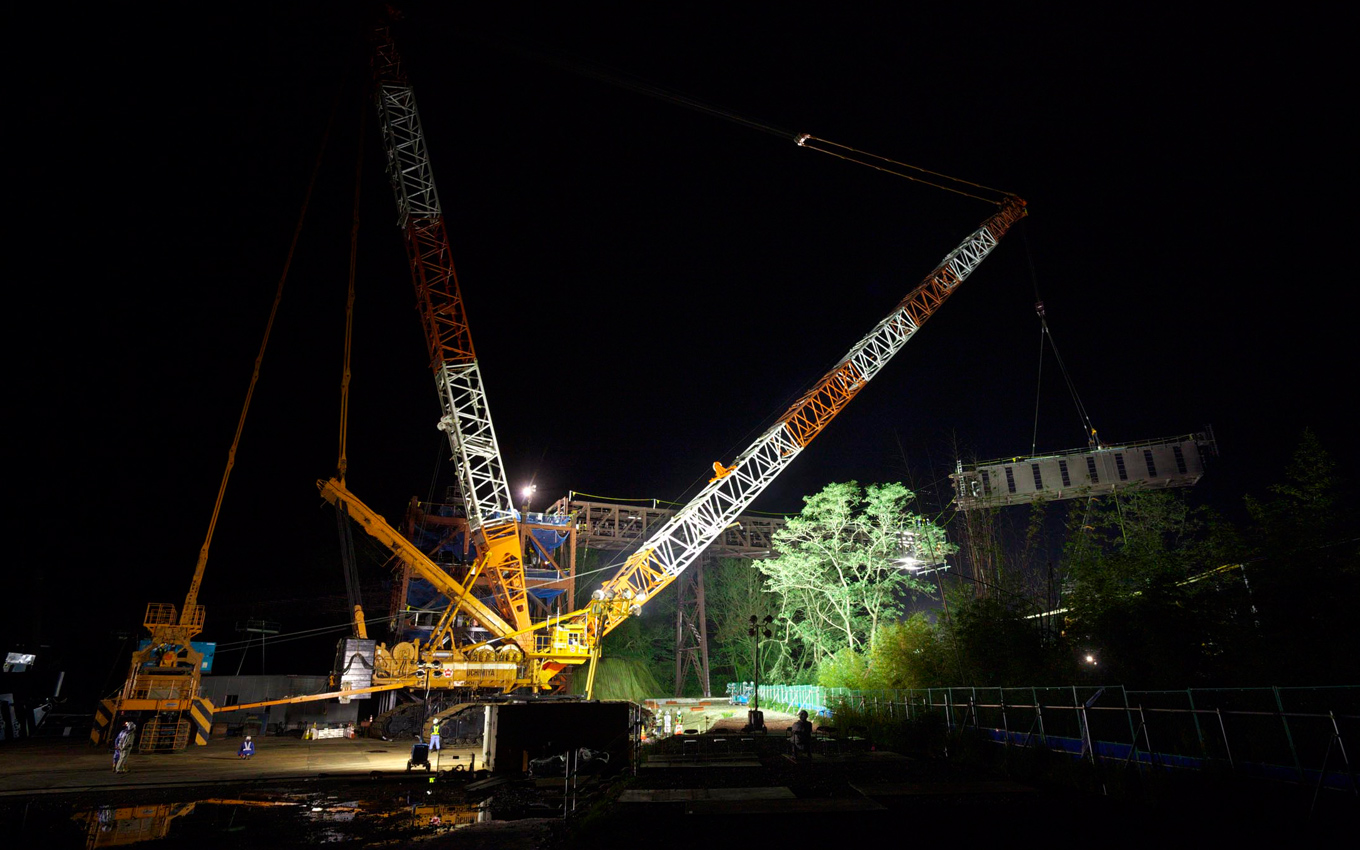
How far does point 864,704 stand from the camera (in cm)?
2161

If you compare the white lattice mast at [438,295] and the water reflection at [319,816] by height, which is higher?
the white lattice mast at [438,295]

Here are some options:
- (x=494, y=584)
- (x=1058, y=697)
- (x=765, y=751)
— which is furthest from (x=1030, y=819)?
(x=494, y=584)

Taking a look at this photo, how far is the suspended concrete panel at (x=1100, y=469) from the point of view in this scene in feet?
108

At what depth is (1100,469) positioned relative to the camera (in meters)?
34.0

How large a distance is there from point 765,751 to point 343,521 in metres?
20.9

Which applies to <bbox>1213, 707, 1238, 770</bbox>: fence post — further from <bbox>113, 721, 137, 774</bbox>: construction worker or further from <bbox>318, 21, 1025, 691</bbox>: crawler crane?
<bbox>318, 21, 1025, 691</bbox>: crawler crane

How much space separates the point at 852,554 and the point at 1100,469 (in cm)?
1480

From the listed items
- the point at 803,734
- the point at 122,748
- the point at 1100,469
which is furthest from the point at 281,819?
the point at 1100,469

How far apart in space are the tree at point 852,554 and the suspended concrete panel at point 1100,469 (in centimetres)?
516

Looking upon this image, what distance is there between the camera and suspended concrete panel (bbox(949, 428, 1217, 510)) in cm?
3297

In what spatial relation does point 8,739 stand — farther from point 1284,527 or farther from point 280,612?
point 1284,527

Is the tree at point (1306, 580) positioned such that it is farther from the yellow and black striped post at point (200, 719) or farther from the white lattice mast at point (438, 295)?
the yellow and black striped post at point (200, 719)

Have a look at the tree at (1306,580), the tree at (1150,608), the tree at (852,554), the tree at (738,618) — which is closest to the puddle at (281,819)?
the tree at (1150,608)

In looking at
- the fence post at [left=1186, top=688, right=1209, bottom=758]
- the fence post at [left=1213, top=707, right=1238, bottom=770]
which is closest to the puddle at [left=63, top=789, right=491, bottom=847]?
the fence post at [left=1186, top=688, right=1209, bottom=758]
